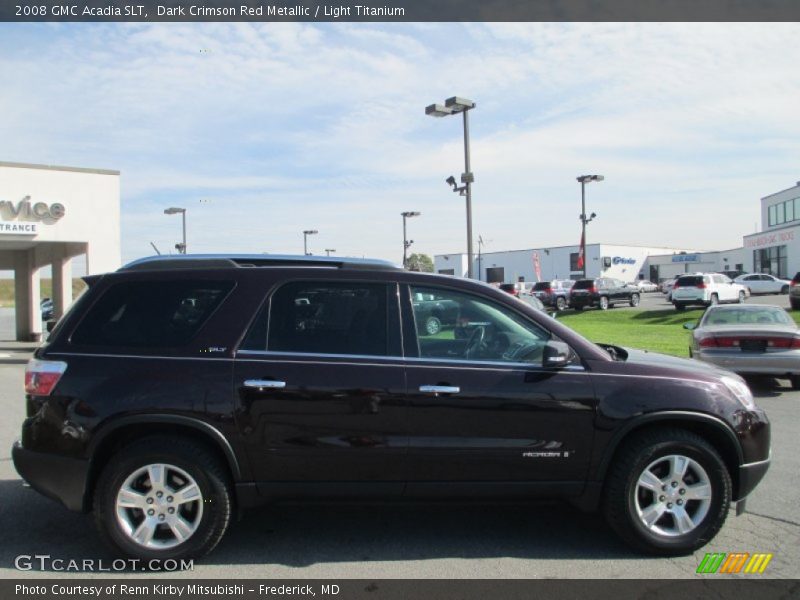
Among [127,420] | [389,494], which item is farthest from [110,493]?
Answer: [389,494]

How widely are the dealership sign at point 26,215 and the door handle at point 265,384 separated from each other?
1946cm

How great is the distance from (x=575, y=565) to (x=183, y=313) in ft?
9.55

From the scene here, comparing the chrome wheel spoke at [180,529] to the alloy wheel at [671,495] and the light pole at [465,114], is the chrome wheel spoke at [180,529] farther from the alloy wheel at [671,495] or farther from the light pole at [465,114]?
the light pole at [465,114]

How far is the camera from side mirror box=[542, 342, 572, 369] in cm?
429

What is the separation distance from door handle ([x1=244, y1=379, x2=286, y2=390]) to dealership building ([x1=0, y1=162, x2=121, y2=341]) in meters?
19.4

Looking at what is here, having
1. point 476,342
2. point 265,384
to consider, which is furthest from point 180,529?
point 476,342

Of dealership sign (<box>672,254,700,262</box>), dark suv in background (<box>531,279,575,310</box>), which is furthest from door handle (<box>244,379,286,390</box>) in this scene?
dealership sign (<box>672,254,700,262</box>)

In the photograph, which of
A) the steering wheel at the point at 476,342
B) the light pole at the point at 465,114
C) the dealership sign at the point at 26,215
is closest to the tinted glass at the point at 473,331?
the steering wheel at the point at 476,342

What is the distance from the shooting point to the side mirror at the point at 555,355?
4.29 m

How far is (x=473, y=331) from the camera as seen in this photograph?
15.2 feet

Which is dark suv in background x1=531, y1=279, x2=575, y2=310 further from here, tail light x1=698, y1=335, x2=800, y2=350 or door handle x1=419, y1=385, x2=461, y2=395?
door handle x1=419, y1=385, x2=461, y2=395

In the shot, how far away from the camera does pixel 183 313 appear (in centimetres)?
452

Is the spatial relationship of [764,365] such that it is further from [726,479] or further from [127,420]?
[127,420]

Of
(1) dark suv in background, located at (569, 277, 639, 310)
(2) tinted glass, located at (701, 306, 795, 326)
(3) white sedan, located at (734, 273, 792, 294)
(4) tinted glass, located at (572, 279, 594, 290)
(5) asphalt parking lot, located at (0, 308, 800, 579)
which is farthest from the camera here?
(3) white sedan, located at (734, 273, 792, 294)
